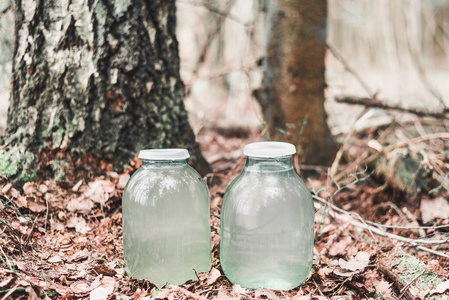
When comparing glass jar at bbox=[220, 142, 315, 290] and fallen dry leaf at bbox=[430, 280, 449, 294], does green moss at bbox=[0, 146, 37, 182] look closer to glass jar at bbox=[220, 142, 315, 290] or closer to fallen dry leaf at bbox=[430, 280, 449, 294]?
glass jar at bbox=[220, 142, 315, 290]

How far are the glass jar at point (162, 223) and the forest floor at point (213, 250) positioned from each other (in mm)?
63

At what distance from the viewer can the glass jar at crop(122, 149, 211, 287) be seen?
54.4 inches

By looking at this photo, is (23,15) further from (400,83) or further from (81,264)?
(400,83)

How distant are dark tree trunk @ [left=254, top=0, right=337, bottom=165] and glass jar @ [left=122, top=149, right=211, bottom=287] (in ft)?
4.43

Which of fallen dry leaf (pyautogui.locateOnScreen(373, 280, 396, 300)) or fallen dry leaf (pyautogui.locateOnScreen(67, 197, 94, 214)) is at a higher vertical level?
fallen dry leaf (pyautogui.locateOnScreen(67, 197, 94, 214))

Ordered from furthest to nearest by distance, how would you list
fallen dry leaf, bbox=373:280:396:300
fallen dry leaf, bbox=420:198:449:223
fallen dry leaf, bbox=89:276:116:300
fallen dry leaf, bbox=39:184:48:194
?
fallen dry leaf, bbox=420:198:449:223, fallen dry leaf, bbox=39:184:48:194, fallen dry leaf, bbox=373:280:396:300, fallen dry leaf, bbox=89:276:116:300

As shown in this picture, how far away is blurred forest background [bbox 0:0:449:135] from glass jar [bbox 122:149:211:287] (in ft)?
4.47

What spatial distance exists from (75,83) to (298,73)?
1.49m

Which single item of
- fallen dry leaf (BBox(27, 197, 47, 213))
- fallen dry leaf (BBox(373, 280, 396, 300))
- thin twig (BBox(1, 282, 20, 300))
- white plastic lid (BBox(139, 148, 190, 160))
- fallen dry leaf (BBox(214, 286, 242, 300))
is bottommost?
fallen dry leaf (BBox(373, 280, 396, 300))

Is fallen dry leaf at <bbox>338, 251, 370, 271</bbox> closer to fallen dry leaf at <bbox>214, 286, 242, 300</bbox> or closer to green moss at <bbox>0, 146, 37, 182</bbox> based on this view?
fallen dry leaf at <bbox>214, 286, 242, 300</bbox>

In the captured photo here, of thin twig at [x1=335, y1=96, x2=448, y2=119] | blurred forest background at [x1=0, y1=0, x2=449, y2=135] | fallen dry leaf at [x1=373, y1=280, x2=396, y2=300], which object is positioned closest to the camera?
fallen dry leaf at [x1=373, y1=280, x2=396, y2=300]

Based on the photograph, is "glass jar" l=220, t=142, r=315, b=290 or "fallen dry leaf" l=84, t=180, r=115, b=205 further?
"fallen dry leaf" l=84, t=180, r=115, b=205

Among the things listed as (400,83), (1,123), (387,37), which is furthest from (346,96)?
(387,37)

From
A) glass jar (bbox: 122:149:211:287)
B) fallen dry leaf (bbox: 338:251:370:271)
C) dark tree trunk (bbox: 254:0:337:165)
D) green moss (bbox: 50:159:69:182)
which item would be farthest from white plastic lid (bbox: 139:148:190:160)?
dark tree trunk (bbox: 254:0:337:165)
